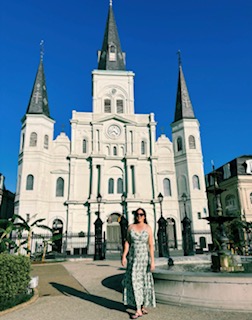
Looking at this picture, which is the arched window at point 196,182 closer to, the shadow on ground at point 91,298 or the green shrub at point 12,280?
Answer: the shadow on ground at point 91,298

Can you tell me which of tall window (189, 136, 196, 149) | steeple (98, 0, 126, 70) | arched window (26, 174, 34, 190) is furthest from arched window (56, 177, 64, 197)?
steeple (98, 0, 126, 70)

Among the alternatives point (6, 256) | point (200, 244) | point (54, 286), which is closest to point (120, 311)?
point (6, 256)

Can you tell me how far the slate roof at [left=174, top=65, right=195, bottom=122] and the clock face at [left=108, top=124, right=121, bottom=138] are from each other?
8.27 meters

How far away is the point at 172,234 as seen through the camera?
32.1 metres

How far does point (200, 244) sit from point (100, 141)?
17.9 meters

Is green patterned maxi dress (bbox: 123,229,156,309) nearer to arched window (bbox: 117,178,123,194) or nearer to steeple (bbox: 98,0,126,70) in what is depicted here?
arched window (bbox: 117,178,123,194)

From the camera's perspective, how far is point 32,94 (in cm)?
3466

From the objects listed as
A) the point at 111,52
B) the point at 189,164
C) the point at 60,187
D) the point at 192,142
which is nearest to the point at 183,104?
the point at 192,142

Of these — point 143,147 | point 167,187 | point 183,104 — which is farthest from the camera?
point 183,104

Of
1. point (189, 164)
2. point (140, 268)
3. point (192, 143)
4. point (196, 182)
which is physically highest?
point (192, 143)

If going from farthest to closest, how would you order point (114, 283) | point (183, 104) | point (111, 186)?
point (183, 104), point (111, 186), point (114, 283)

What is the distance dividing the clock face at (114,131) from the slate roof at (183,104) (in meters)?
8.27

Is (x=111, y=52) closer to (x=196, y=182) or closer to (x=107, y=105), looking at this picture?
(x=107, y=105)

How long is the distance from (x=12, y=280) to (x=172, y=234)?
28.4 m
